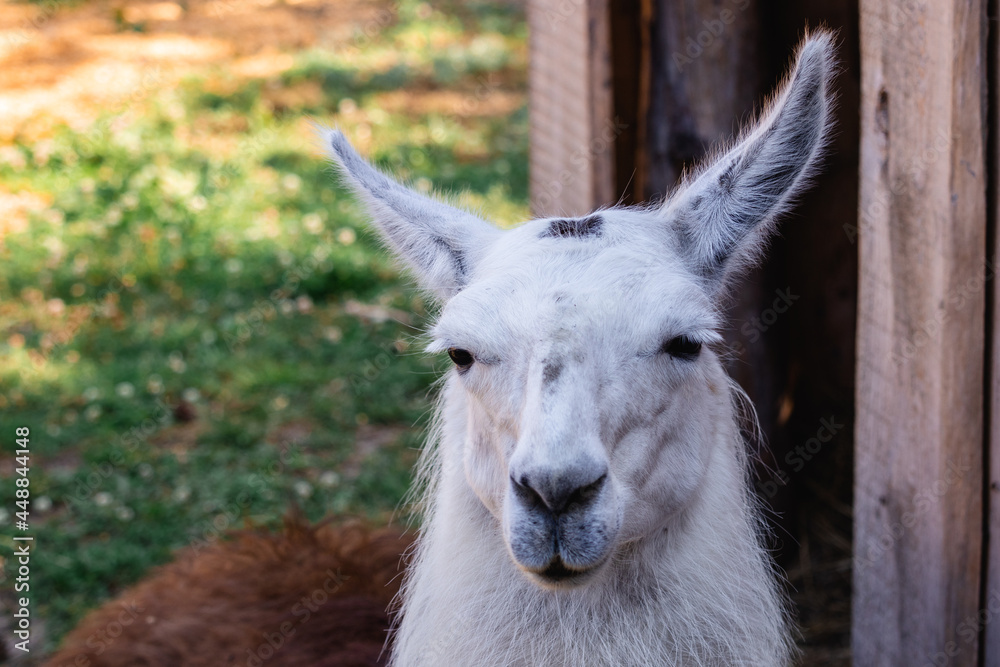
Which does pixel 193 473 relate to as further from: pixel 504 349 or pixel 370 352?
pixel 504 349

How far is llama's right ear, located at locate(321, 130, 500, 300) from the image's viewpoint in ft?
8.44

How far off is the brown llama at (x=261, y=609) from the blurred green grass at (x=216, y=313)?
90 cm

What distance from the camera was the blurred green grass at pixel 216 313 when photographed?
472cm

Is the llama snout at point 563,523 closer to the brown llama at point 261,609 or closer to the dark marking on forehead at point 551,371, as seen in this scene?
the dark marking on forehead at point 551,371

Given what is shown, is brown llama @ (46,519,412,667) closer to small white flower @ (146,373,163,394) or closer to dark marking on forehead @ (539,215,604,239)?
dark marking on forehead @ (539,215,604,239)

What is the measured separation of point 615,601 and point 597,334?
707 mm

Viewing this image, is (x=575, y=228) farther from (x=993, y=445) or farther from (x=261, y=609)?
(x=261, y=609)

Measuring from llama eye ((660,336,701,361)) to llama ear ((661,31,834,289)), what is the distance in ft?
0.95

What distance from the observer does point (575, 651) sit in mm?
2264

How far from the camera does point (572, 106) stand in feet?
14.2

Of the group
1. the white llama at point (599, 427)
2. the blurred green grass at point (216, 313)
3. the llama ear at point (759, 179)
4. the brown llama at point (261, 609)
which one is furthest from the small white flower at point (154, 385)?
the llama ear at point (759, 179)

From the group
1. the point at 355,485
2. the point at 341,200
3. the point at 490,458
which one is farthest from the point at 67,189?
the point at 490,458

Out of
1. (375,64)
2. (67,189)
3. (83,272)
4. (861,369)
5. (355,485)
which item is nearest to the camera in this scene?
(861,369)

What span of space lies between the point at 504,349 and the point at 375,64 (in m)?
8.66
